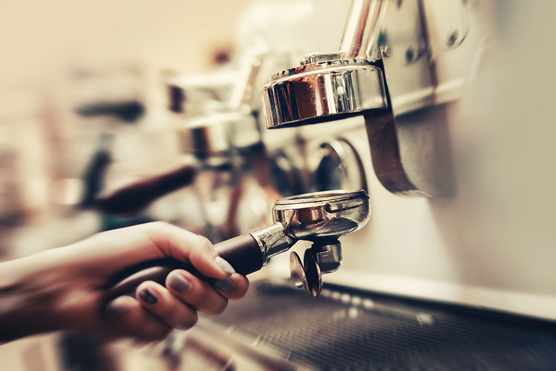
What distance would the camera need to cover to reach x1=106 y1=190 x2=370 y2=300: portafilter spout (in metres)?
0.30

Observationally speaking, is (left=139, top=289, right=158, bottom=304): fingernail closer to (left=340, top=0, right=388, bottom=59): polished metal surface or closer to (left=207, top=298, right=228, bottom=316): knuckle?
(left=207, top=298, right=228, bottom=316): knuckle

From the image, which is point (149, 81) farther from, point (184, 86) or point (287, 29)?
point (287, 29)

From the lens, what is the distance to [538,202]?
1.05ft

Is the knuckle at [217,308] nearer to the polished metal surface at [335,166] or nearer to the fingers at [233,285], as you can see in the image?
the fingers at [233,285]

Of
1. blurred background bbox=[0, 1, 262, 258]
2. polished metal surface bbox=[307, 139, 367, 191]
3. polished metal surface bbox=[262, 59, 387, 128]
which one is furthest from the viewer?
blurred background bbox=[0, 1, 262, 258]

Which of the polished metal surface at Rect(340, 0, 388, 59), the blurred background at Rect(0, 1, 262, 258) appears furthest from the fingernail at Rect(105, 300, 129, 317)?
the blurred background at Rect(0, 1, 262, 258)

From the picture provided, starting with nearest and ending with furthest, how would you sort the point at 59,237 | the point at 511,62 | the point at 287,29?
the point at 511,62 → the point at 287,29 → the point at 59,237

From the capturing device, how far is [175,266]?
32cm

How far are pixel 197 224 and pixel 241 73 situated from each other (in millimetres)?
293

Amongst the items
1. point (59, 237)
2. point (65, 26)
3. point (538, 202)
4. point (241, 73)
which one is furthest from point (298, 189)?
point (65, 26)

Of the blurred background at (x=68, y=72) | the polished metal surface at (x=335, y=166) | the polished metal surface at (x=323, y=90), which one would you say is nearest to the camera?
the polished metal surface at (x=323, y=90)

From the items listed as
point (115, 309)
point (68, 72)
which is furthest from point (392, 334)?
point (68, 72)

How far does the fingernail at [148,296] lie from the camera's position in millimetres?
293

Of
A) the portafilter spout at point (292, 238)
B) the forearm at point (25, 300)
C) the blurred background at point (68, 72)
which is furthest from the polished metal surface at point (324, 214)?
the blurred background at point (68, 72)
